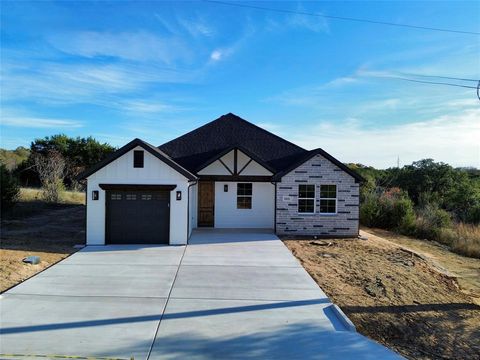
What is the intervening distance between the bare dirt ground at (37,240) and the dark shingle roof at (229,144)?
6146mm

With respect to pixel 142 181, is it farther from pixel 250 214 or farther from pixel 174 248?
pixel 250 214

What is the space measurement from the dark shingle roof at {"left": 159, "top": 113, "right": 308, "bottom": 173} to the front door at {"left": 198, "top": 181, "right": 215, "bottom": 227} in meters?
1.12

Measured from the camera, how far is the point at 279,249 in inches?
551

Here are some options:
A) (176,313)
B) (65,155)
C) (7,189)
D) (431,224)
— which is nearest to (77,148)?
(65,155)

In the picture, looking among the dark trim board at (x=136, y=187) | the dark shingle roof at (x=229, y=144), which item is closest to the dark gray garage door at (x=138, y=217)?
the dark trim board at (x=136, y=187)

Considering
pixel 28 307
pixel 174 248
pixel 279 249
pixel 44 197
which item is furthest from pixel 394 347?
pixel 44 197

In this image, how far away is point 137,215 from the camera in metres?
14.6

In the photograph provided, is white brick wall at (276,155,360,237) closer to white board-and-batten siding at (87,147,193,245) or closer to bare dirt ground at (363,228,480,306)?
bare dirt ground at (363,228,480,306)

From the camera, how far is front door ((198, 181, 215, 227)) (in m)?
18.9

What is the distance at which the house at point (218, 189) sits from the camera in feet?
47.5

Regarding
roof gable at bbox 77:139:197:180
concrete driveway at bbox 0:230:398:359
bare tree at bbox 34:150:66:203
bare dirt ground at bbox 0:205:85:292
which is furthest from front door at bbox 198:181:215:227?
bare tree at bbox 34:150:66:203

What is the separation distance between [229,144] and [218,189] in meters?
3.29

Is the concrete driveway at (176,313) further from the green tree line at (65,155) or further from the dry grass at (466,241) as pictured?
the green tree line at (65,155)

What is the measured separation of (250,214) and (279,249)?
16.9 feet
